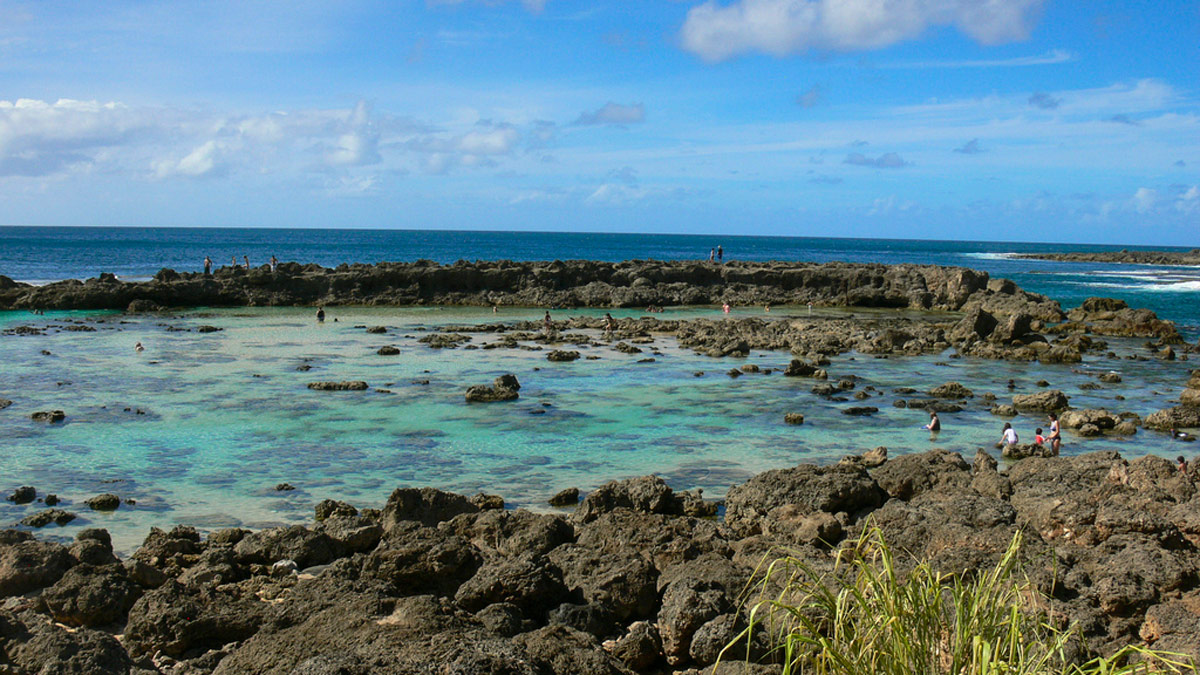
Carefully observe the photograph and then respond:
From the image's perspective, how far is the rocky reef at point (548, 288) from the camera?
158ft

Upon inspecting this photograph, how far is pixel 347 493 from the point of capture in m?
15.5

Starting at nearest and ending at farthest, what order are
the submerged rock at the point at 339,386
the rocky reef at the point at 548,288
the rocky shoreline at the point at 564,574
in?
1. the rocky shoreline at the point at 564,574
2. the submerged rock at the point at 339,386
3. the rocky reef at the point at 548,288

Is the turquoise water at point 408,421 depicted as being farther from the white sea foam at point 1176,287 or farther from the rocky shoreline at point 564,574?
the white sea foam at point 1176,287

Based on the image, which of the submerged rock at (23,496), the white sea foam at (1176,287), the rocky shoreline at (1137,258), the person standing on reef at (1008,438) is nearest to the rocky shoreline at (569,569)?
the submerged rock at (23,496)

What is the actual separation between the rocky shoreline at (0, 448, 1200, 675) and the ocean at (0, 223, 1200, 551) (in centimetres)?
280

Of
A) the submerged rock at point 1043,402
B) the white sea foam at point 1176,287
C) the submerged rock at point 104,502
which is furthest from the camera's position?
the white sea foam at point 1176,287

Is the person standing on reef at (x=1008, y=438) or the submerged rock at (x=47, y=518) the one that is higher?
the person standing on reef at (x=1008, y=438)

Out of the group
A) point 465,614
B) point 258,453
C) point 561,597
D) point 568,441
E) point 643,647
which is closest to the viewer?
point 465,614

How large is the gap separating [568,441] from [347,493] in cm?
569

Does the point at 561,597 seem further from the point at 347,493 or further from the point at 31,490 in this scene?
the point at 31,490

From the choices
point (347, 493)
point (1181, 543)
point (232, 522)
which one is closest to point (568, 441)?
point (347, 493)

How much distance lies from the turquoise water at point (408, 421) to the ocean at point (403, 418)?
76 mm

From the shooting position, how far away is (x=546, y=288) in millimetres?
52875

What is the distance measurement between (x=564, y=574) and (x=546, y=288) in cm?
4385
